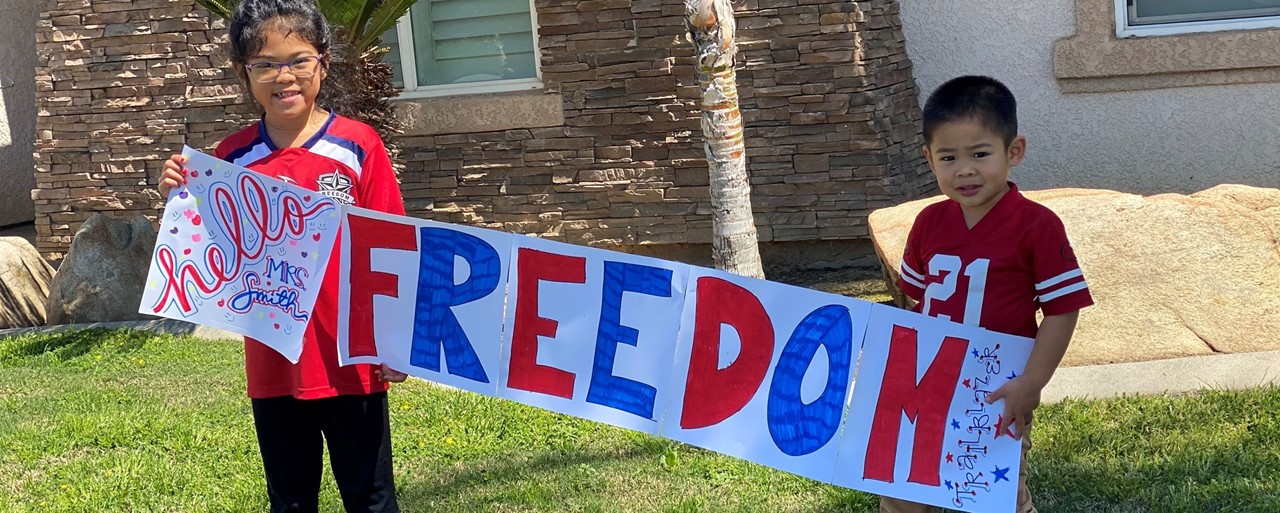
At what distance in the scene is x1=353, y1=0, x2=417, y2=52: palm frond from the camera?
6.86m

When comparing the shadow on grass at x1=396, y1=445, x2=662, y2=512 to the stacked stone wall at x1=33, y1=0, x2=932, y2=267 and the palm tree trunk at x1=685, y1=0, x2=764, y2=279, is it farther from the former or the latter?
the stacked stone wall at x1=33, y1=0, x2=932, y2=267

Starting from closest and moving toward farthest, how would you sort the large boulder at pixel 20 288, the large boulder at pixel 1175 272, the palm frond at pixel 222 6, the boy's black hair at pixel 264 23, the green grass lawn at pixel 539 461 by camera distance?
1. the boy's black hair at pixel 264 23
2. the green grass lawn at pixel 539 461
3. the large boulder at pixel 1175 272
4. the palm frond at pixel 222 6
5. the large boulder at pixel 20 288

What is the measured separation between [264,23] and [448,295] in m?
0.77

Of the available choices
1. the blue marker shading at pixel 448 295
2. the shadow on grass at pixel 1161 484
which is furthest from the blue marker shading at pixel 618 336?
the shadow on grass at pixel 1161 484

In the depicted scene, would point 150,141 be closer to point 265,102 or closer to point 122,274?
point 122,274

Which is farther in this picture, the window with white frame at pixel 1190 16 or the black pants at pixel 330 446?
the window with white frame at pixel 1190 16

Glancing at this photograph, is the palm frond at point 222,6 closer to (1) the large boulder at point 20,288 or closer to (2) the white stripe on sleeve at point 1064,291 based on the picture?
(1) the large boulder at point 20,288

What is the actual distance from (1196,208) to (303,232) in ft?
12.9

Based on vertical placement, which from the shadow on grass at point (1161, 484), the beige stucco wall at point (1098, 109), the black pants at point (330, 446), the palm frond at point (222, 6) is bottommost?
the shadow on grass at point (1161, 484)

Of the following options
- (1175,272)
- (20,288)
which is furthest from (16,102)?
(1175,272)

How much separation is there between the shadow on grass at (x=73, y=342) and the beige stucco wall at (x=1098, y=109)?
4.58 metres

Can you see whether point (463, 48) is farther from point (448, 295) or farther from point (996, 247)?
point (996, 247)

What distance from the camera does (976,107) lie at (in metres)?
2.73

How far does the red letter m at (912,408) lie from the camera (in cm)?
286
